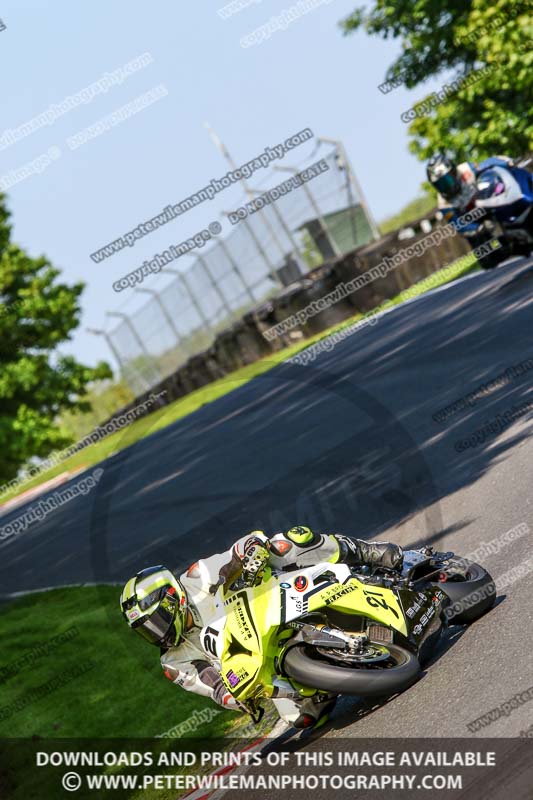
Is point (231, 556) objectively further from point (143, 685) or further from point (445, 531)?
→ point (143, 685)

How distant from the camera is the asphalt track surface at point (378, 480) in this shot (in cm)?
626

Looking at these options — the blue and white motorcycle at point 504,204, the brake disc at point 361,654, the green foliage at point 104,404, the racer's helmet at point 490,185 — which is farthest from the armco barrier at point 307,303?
the green foliage at point 104,404

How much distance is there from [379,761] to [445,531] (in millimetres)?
3190

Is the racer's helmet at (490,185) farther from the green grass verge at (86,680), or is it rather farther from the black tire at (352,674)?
the black tire at (352,674)

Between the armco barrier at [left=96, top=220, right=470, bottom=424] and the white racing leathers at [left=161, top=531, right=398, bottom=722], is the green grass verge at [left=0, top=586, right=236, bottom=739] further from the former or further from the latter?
the armco barrier at [left=96, top=220, right=470, bottom=424]

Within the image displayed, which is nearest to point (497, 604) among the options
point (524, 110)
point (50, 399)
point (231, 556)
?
point (231, 556)

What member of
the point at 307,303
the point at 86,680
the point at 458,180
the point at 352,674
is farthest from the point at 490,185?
the point at 307,303

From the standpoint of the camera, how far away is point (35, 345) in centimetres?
4331

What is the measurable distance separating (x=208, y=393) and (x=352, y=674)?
821 inches

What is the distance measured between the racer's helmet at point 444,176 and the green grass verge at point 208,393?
6.21 metres

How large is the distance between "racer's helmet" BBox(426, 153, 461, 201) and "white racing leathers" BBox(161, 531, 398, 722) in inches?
379

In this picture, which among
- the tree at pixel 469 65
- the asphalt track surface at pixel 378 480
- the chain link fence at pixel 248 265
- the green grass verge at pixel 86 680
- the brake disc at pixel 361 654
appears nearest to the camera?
the brake disc at pixel 361 654

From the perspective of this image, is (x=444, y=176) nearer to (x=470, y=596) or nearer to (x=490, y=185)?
(x=490, y=185)

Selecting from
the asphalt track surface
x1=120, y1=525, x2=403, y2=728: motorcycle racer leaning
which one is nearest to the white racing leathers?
x1=120, y1=525, x2=403, y2=728: motorcycle racer leaning
